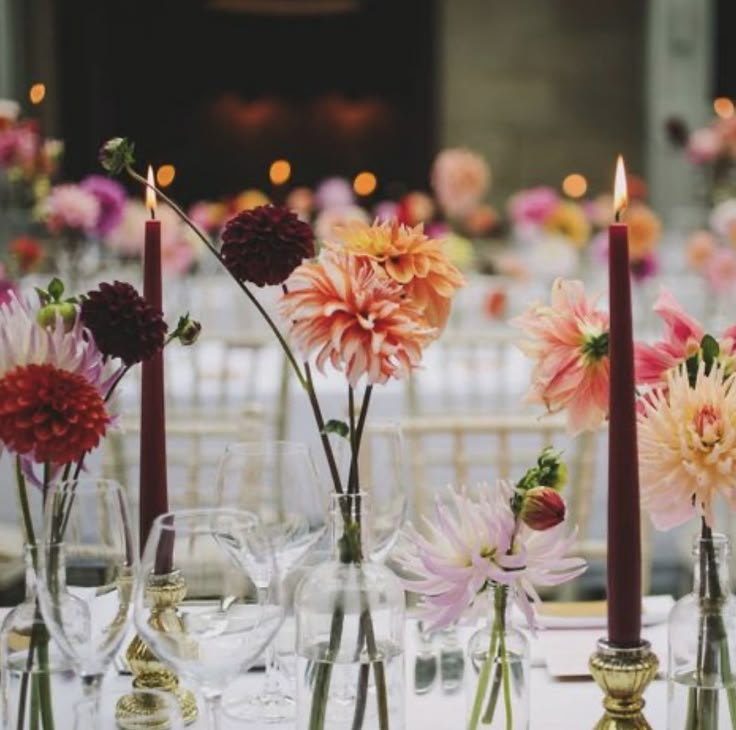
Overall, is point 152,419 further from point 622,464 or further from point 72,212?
point 72,212

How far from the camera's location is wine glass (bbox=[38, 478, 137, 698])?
848 millimetres

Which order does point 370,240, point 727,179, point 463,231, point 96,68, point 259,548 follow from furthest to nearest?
point 96,68 → point 463,231 → point 727,179 → point 370,240 → point 259,548

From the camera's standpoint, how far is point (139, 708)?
998 millimetres

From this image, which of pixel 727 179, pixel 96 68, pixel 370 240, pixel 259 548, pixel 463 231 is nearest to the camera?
pixel 259 548

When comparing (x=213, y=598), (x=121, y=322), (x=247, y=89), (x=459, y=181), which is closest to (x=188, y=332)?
(x=121, y=322)

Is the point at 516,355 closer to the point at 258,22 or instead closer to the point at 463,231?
the point at 463,231

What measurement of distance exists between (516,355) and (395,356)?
2991 millimetres

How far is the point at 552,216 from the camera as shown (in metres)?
3.81

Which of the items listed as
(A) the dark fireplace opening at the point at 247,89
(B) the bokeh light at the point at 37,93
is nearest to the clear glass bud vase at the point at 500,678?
(B) the bokeh light at the point at 37,93

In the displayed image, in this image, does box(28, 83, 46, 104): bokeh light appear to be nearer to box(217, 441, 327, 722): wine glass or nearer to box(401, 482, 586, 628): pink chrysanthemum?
box(217, 441, 327, 722): wine glass

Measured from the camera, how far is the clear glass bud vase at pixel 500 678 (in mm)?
919

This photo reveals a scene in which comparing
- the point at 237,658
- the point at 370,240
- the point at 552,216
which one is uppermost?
the point at 552,216

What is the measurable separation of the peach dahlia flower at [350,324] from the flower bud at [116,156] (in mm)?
168

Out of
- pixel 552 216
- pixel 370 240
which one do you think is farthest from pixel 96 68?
pixel 370 240
